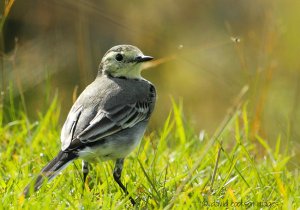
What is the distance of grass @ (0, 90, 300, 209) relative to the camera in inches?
223

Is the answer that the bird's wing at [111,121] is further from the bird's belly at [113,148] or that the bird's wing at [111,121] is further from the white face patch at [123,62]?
the white face patch at [123,62]

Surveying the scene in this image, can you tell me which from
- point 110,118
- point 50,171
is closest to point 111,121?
point 110,118

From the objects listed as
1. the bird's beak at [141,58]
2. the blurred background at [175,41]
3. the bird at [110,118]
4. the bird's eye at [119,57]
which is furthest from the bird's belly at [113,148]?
the blurred background at [175,41]

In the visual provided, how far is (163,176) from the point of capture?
661cm

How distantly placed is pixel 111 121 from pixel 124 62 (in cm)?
104

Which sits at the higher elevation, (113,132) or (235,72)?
(113,132)

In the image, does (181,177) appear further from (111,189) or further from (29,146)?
(29,146)

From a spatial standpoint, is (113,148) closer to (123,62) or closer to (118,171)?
(118,171)

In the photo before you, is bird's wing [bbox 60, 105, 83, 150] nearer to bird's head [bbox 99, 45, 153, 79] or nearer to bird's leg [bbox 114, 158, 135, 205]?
bird's leg [bbox 114, 158, 135, 205]

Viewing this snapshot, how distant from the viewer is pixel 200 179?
6.64m

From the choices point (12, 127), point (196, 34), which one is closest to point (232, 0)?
point (196, 34)

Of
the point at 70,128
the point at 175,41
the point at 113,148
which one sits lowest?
the point at 175,41

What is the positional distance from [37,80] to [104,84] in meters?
4.83

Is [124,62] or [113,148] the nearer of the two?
[113,148]
